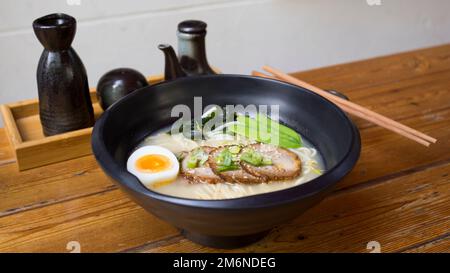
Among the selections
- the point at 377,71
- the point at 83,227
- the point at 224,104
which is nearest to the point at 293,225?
the point at 224,104

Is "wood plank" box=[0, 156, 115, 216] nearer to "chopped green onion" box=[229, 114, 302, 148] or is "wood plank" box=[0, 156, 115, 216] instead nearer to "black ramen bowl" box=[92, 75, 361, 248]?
"black ramen bowl" box=[92, 75, 361, 248]

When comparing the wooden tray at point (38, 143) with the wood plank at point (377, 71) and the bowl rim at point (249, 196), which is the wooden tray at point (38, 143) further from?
the wood plank at point (377, 71)

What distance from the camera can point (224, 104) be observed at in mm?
1482

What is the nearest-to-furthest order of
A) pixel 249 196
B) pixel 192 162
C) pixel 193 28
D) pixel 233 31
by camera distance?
pixel 249 196 → pixel 192 162 → pixel 193 28 → pixel 233 31

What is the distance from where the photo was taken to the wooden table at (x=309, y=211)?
1186 millimetres

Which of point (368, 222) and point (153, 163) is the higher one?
point (153, 163)

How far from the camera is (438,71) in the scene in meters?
2.13

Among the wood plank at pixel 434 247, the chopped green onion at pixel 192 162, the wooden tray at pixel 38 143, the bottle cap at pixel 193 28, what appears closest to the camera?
the wood plank at pixel 434 247

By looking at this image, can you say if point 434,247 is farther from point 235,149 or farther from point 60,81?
point 60,81

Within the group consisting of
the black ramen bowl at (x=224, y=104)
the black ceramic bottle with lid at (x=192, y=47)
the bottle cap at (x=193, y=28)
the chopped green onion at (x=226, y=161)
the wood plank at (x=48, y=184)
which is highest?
the bottle cap at (x=193, y=28)

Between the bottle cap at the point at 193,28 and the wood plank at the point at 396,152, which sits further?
the bottle cap at the point at 193,28

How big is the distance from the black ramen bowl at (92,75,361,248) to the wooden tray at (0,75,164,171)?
25 centimetres

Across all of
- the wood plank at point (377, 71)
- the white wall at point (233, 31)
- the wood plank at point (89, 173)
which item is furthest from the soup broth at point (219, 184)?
the white wall at point (233, 31)
